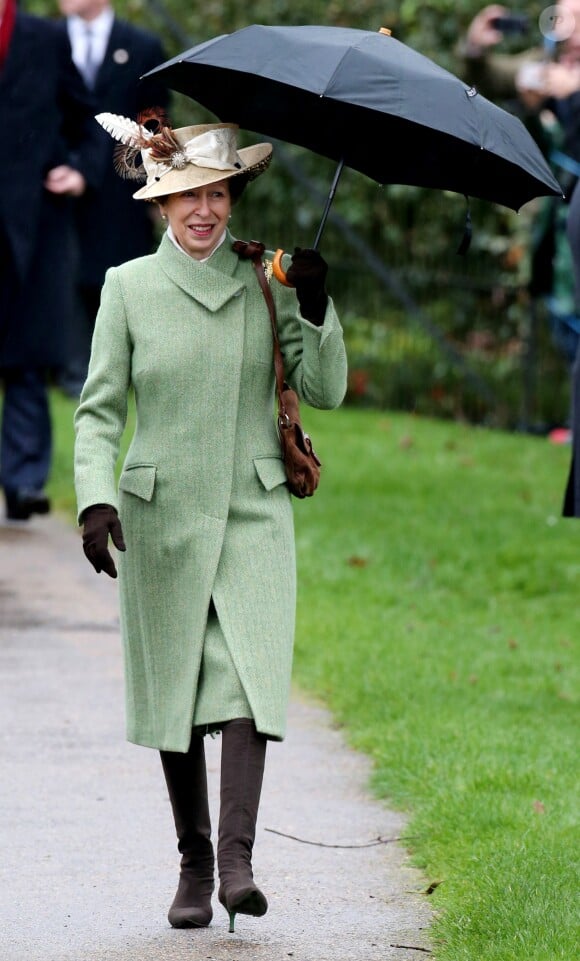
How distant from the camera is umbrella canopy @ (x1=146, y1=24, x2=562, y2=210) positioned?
4.20 m

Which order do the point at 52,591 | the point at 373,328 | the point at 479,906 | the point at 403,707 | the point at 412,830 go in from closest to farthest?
the point at 479,906
the point at 412,830
the point at 403,707
the point at 52,591
the point at 373,328

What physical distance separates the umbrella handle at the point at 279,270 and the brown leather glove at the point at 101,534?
61 cm

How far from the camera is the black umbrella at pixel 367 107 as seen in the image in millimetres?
4203

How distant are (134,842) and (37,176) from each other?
4290 millimetres

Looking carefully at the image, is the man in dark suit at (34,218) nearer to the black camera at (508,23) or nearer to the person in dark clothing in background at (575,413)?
the black camera at (508,23)

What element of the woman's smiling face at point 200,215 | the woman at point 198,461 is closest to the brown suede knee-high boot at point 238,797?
the woman at point 198,461

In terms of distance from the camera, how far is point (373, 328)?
1361 cm

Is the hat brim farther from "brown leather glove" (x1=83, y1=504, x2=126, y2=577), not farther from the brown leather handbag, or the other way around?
"brown leather glove" (x1=83, y1=504, x2=126, y2=577)

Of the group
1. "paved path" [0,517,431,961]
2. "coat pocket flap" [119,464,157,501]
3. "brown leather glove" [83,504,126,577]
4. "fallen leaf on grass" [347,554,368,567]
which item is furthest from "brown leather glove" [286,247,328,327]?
"fallen leaf on grass" [347,554,368,567]

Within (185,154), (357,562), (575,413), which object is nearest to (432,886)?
(185,154)

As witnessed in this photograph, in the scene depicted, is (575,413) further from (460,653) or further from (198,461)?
(198,461)

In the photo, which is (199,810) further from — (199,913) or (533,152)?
(533,152)

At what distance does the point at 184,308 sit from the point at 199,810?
1097mm

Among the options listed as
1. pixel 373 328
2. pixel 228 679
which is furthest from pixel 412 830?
pixel 373 328
